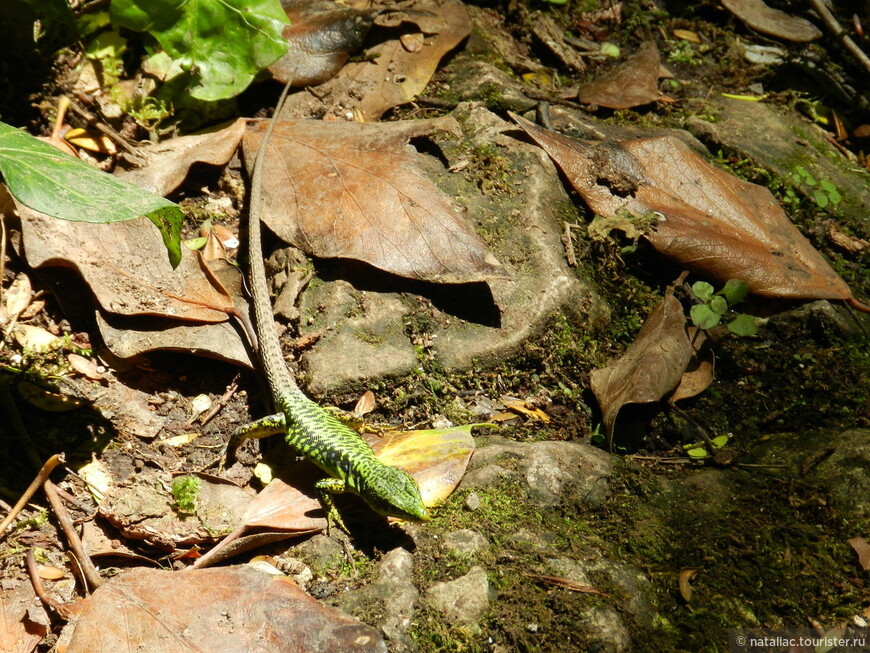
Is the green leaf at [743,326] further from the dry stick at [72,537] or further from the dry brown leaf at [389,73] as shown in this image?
the dry stick at [72,537]

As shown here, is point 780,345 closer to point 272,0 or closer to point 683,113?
point 683,113

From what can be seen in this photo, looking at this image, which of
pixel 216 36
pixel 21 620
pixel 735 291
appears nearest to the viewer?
pixel 21 620

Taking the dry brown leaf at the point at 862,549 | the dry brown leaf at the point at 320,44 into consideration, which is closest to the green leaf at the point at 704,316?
the dry brown leaf at the point at 862,549

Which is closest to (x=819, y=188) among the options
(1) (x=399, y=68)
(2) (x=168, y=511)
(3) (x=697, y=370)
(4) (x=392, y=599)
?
(3) (x=697, y=370)

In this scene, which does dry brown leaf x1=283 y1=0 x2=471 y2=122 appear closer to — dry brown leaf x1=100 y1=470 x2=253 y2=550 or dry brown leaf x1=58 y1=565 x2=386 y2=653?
dry brown leaf x1=100 y1=470 x2=253 y2=550

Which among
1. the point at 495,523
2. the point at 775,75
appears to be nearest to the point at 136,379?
the point at 495,523

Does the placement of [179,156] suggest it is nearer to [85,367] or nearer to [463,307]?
[85,367]
